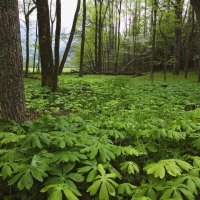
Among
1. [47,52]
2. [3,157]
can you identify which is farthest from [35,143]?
[47,52]

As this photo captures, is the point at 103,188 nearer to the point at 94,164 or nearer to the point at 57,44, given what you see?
the point at 94,164

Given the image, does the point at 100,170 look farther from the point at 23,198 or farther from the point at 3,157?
the point at 3,157

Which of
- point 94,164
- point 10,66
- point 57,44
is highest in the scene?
point 57,44

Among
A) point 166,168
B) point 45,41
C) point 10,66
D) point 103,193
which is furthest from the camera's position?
point 45,41

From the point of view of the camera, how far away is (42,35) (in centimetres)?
1116

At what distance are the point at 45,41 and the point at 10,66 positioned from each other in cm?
658

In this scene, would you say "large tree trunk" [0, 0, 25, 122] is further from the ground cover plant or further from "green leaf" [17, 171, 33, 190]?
"green leaf" [17, 171, 33, 190]

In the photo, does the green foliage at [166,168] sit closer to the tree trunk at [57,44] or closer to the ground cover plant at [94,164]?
the ground cover plant at [94,164]

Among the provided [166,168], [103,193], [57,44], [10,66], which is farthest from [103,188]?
[57,44]

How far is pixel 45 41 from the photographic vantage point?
11.2 meters

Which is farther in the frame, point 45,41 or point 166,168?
point 45,41

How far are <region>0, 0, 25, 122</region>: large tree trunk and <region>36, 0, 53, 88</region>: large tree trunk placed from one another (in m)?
6.19

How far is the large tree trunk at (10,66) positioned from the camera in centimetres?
479

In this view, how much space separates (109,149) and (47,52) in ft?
28.1
